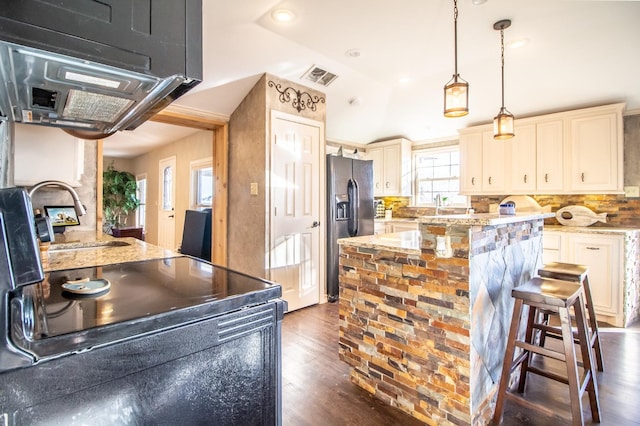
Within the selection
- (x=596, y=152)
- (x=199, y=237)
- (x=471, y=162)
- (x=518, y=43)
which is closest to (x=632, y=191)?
(x=596, y=152)

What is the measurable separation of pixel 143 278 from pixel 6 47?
2.46 feet

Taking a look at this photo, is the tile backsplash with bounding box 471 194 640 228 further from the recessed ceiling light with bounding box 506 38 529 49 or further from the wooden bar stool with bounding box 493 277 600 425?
the wooden bar stool with bounding box 493 277 600 425

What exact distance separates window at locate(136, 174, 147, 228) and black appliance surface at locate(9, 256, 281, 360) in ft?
25.7

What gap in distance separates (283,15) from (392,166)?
10.8 ft

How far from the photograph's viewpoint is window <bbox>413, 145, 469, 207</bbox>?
5.06m

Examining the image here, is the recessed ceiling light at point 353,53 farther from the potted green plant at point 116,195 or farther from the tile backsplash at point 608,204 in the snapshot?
the potted green plant at point 116,195

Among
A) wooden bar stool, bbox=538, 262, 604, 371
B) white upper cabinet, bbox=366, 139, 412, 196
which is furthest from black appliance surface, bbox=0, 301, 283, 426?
white upper cabinet, bbox=366, 139, 412, 196

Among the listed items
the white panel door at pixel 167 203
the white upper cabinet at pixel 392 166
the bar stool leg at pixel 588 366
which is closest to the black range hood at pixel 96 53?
the bar stool leg at pixel 588 366

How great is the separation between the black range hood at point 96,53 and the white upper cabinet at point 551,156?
4.22m

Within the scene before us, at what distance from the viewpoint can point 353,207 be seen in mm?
4145

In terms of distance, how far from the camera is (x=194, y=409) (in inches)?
32.3

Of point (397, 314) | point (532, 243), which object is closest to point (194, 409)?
point (397, 314)

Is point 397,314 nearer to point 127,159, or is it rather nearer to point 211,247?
point 211,247

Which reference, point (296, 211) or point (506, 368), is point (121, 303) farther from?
point (296, 211)
